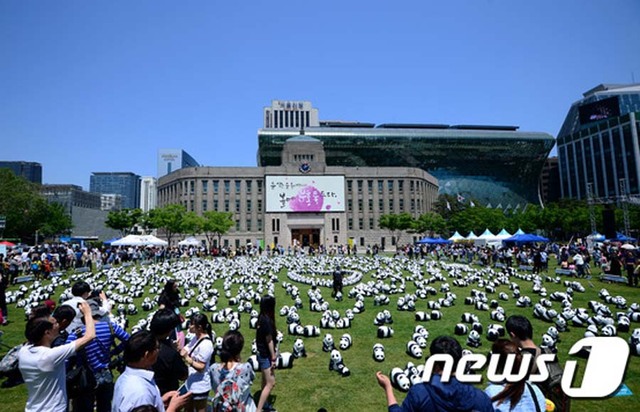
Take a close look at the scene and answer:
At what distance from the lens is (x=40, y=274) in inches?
1067

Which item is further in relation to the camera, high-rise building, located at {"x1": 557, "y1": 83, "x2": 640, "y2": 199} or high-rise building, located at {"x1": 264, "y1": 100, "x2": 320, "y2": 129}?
high-rise building, located at {"x1": 264, "y1": 100, "x2": 320, "y2": 129}

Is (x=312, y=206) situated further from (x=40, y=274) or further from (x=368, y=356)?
(x=368, y=356)

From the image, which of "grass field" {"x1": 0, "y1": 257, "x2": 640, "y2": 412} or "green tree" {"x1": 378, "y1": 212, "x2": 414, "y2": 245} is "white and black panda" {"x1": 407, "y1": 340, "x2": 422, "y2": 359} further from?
"green tree" {"x1": 378, "y1": 212, "x2": 414, "y2": 245}

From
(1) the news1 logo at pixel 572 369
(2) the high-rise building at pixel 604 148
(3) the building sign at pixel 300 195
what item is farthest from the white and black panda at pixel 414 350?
(2) the high-rise building at pixel 604 148

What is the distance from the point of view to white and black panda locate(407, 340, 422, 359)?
30.8ft

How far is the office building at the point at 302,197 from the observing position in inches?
3012

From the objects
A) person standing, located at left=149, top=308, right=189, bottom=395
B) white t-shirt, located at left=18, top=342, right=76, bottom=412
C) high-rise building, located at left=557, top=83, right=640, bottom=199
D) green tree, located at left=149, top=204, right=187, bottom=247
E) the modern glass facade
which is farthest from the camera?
the modern glass facade

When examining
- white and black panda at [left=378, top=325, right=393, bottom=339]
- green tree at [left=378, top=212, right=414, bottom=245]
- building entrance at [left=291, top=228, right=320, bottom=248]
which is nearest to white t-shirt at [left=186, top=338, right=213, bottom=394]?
white and black panda at [left=378, top=325, right=393, bottom=339]

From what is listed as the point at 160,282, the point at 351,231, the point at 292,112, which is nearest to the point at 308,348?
the point at 160,282

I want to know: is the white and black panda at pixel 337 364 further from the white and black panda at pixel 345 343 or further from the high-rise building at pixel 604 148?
the high-rise building at pixel 604 148

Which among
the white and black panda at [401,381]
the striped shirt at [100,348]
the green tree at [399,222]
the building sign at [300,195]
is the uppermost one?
the building sign at [300,195]

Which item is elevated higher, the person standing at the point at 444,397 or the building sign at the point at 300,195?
the building sign at the point at 300,195

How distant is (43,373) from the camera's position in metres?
4.08

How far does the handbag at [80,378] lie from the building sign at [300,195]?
71.0 metres
